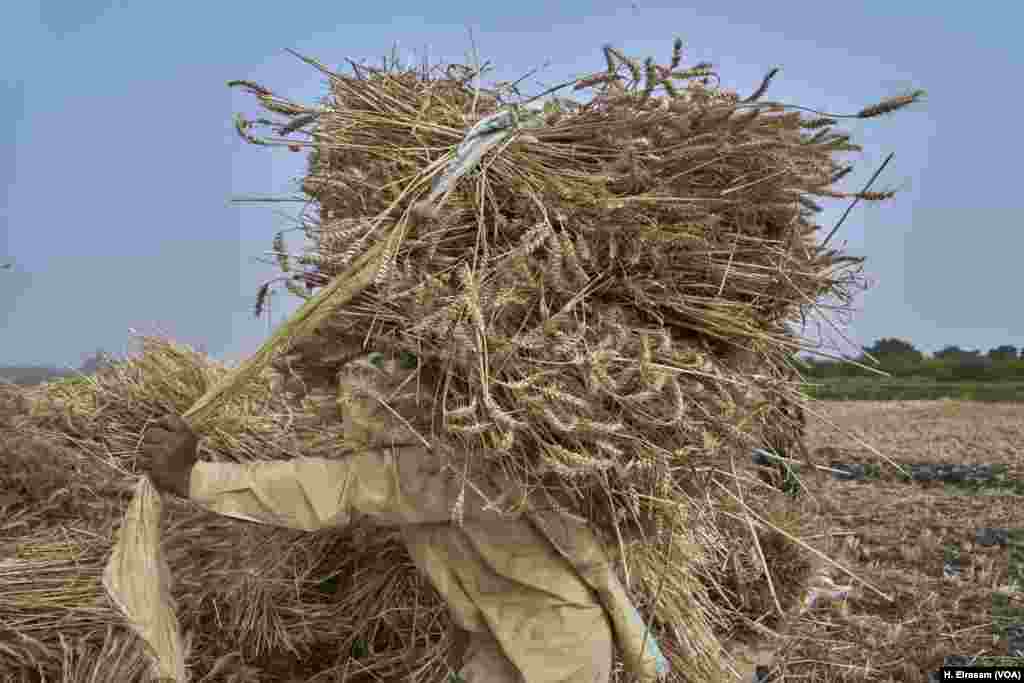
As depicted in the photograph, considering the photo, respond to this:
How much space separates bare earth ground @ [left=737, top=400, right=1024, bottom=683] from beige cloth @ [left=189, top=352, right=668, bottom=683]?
81 cm

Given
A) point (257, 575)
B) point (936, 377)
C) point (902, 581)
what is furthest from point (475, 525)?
point (936, 377)

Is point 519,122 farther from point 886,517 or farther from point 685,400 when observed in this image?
point 886,517

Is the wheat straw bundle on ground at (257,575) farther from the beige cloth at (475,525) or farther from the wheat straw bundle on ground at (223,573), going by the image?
the beige cloth at (475,525)

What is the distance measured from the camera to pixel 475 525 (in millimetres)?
2234

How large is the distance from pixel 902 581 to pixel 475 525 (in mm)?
3165

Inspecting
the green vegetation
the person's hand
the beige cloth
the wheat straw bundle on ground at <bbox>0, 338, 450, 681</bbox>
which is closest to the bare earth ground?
the beige cloth

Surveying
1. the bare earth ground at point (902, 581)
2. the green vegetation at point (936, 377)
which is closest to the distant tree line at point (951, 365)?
the green vegetation at point (936, 377)

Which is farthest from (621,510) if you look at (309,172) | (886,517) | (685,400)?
(886,517)

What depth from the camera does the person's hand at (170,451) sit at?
218cm

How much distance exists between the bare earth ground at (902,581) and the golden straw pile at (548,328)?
0.47 meters

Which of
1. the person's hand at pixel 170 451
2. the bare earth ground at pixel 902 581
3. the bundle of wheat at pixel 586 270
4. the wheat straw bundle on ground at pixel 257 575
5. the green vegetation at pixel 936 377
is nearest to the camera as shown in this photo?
the bundle of wheat at pixel 586 270

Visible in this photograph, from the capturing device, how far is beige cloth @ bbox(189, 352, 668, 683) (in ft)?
7.21

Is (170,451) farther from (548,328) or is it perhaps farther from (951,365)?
(951,365)

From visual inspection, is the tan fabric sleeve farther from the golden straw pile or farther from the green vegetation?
the green vegetation
